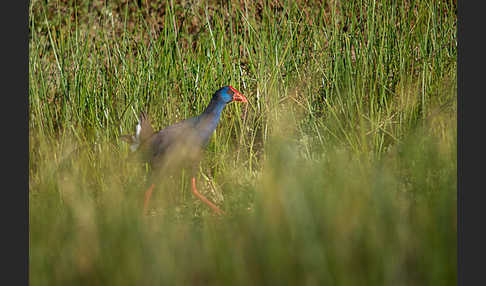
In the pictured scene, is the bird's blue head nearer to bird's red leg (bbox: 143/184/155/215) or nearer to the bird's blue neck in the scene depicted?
the bird's blue neck

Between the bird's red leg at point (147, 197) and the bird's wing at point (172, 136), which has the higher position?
the bird's wing at point (172, 136)

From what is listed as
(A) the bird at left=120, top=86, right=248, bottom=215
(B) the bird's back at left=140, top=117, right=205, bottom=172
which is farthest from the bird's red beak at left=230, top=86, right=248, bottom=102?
(B) the bird's back at left=140, top=117, right=205, bottom=172

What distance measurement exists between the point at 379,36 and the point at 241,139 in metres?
1.29

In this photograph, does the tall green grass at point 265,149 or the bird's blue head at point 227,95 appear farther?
the bird's blue head at point 227,95

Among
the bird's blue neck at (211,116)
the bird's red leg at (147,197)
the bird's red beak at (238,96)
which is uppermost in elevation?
the bird's red beak at (238,96)

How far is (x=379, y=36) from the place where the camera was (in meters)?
3.72

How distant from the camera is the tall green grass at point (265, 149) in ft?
7.63

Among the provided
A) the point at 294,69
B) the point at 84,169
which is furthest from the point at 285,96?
the point at 84,169

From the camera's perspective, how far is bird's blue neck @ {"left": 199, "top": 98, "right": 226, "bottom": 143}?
10.5ft

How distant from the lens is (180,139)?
321cm

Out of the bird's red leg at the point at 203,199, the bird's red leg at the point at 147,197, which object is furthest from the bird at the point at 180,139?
the bird's red leg at the point at 147,197

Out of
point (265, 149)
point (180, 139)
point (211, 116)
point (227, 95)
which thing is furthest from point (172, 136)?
point (265, 149)

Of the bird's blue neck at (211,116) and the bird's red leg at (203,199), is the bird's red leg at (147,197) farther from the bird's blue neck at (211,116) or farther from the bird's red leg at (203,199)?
the bird's blue neck at (211,116)

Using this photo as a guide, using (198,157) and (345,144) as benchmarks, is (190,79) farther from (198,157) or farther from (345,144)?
(345,144)
